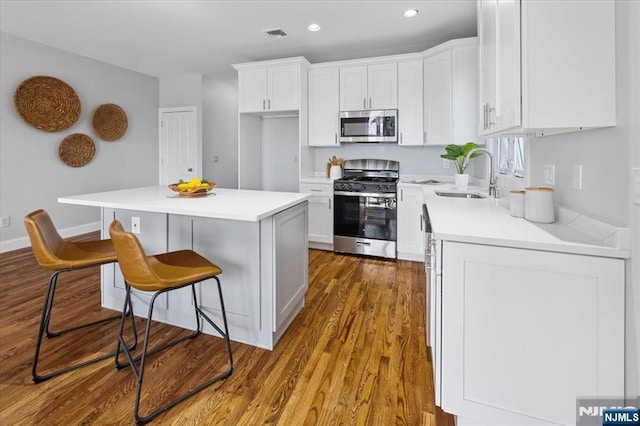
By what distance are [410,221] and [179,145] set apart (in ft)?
14.2

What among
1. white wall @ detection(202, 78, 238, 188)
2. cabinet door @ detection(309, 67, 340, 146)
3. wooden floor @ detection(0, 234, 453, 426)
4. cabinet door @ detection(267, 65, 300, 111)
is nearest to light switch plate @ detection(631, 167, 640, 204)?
wooden floor @ detection(0, 234, 453, 426)

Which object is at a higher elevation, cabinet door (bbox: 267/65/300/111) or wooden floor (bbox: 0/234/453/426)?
cabinet door (bbox: 267/65/300/111)

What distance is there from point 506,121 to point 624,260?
672 millimetres

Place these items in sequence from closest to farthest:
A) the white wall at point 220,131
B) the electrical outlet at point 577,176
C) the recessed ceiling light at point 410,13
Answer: the electrical outlet at point 577,176 < the recessed ceiling light at point 410,13 < the white wall at point 220,131

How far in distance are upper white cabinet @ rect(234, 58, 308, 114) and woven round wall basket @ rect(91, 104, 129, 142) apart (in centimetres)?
217

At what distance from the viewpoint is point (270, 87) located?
14.4 ft

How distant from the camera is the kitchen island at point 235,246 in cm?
198

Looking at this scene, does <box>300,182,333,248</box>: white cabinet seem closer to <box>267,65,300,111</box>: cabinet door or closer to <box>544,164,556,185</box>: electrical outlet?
<box>267,65,300,111</box>: cabinet door

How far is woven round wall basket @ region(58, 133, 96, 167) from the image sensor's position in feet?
15.1

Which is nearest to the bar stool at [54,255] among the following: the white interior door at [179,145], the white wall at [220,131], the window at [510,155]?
the window at [510,155]

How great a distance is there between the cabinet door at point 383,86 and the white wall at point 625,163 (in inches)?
115

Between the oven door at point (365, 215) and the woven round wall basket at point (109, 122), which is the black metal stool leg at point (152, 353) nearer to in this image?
the oven door at point (365, 215)

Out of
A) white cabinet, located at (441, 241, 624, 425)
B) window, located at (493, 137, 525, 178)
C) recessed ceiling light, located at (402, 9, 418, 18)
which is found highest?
recessed ceiling light, located at (402, 9, 418, 18)

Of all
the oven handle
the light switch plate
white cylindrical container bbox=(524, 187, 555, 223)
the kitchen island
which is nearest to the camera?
the light switch plate
